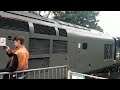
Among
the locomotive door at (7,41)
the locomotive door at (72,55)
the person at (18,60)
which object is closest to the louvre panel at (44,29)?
the locomotive door at (7,41)

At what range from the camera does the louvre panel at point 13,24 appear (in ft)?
18.6

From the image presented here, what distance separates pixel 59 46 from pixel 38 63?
151cm

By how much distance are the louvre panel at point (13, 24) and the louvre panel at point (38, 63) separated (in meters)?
0.93

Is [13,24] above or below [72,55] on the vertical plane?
above

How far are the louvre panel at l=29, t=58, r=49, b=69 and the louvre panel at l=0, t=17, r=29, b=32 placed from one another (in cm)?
93

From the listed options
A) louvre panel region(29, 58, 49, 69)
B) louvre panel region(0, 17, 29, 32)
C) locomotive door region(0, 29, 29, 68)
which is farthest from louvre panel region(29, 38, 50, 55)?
locomotive door region(0, 29, 29, 68)

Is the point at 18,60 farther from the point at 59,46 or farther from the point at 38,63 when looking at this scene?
the point at 59,46

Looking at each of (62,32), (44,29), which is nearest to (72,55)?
(62,32)

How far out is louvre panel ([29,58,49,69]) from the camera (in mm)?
6663

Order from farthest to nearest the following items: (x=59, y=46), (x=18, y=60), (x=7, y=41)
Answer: (x=59, y=46) < (x=7, y=41) < (x=18, y=60)

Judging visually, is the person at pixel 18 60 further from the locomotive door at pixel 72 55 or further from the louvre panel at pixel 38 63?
the locomotive door at pixel 72 55

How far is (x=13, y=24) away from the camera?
6055mm
